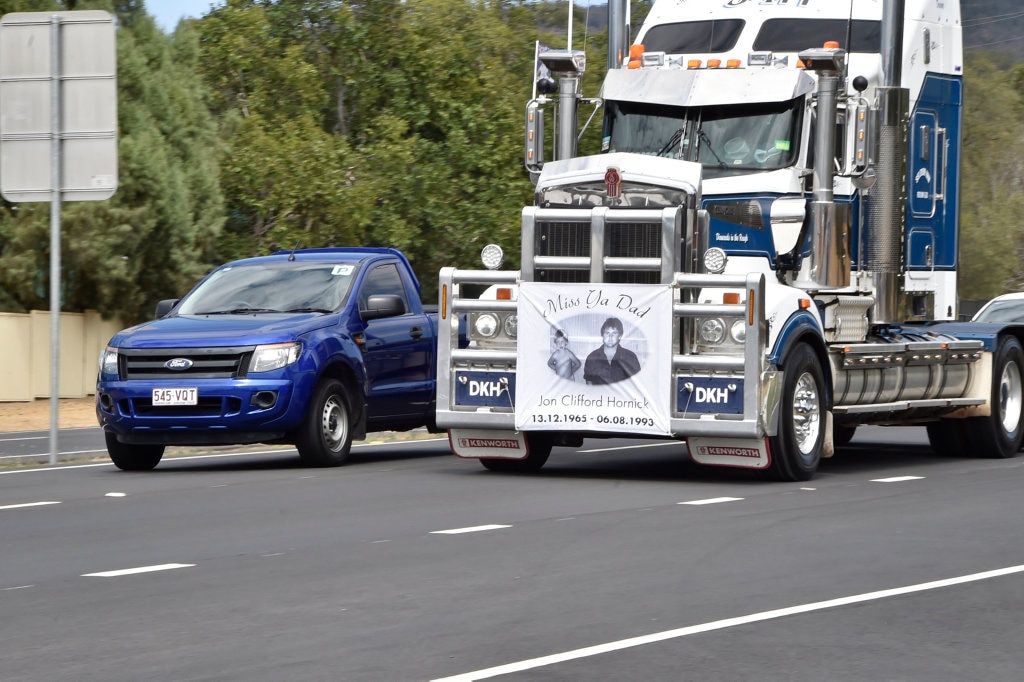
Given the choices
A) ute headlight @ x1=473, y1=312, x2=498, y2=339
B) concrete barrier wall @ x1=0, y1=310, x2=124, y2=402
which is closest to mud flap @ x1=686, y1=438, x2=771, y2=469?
ute headlight @ x1=473, y1=312, x2=498, y2=339

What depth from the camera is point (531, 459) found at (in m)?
15.6

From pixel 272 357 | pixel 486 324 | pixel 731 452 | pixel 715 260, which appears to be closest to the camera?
pixel 715 260

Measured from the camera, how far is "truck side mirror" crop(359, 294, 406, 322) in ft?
52.9

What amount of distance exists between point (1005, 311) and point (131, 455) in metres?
11.6

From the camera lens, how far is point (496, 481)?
583 inches

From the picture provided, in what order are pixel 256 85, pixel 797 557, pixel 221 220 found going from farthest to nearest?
pixel 256 85
pixel 221 220
pixel 797 557

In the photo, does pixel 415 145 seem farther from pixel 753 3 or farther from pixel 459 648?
pixel 459 648

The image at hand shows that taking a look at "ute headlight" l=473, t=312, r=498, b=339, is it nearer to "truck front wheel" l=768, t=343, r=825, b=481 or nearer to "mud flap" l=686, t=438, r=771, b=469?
"mud flap" l=686, t=438, r=771, b=469

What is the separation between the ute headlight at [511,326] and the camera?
48.6 feet

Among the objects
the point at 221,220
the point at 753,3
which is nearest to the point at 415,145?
the point at 221,220

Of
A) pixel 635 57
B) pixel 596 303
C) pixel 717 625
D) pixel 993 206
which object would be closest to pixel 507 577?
pixel 717 625

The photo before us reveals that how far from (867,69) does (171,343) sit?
6.53 meters

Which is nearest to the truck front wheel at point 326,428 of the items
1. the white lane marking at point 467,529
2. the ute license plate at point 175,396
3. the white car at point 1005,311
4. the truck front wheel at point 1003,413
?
the ute license plate at point 175,396

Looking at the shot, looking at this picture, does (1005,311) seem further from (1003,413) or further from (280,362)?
(280,362)
